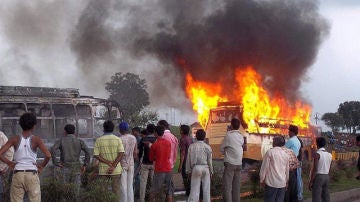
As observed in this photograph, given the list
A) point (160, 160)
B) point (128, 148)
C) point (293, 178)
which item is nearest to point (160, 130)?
point (160, 160)

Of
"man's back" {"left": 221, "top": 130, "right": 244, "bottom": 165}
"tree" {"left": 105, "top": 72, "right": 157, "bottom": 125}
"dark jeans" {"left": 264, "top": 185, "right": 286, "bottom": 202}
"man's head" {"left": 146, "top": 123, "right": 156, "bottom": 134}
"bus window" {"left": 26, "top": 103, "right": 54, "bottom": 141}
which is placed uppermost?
"tree" {"left": 105, "top": 72, "right": 157, "bottom": 125}

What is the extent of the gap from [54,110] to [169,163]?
3833 millimetres

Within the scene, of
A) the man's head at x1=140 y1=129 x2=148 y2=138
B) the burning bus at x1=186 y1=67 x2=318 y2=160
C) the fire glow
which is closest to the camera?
the man's head at x1=140 y1=129 x2=148 y2=138

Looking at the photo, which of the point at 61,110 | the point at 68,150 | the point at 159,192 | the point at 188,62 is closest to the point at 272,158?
the point at 159,192

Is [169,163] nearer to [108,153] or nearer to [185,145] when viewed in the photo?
[185,145]

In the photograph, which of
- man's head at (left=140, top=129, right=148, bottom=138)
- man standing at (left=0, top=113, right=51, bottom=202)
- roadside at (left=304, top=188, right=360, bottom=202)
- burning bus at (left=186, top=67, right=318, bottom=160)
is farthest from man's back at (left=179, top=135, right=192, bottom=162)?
burning bus at (left=186, top=67, right=318, bottom=160)

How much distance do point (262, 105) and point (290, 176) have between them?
16.9 metres

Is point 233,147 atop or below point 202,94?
below

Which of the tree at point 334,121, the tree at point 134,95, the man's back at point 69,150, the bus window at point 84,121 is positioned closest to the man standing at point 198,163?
the man's back at point 69,150

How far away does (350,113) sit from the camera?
83.0 meters

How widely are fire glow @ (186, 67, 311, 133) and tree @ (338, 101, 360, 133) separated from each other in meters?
54.8

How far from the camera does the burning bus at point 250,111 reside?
2200 centimetres

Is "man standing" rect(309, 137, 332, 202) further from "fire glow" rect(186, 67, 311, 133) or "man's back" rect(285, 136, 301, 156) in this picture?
"fire glow" rect(186, 67, 311, 133)

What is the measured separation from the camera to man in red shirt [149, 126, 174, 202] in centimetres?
1004
